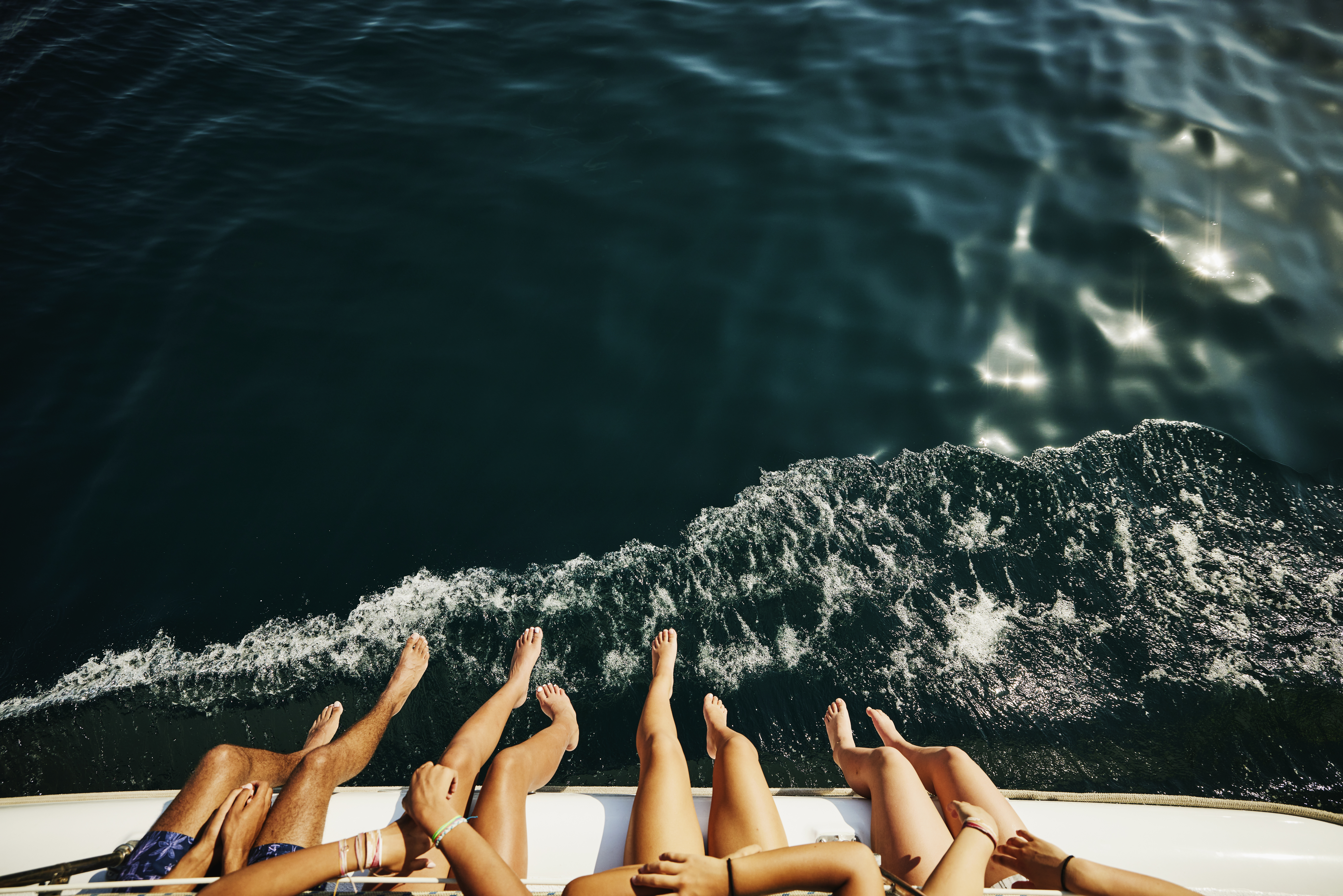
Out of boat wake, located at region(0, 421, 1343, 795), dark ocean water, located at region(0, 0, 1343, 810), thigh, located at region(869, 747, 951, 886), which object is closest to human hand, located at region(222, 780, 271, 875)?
dark ocean water, located at region(0, 0, 1343, 810)

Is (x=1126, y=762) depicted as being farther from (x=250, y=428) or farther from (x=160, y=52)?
(x=160, y=52)

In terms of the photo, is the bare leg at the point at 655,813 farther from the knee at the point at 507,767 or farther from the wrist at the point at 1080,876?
the wrist at the point at 1080,876

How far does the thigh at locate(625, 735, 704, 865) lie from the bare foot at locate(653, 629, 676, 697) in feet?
1.68

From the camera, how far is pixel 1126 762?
3252 mm

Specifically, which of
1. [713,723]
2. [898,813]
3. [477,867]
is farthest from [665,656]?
[477,867]

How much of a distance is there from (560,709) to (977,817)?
198cm

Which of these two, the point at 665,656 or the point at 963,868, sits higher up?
the point at 963,868

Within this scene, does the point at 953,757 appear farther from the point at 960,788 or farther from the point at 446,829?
the point at 446,829

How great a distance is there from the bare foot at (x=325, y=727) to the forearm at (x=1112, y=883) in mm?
3248

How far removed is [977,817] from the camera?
2.51 metres

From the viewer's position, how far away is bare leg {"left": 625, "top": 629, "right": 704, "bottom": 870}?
2.47 meters

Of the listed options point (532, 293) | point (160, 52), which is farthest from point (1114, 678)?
point (160, 52)

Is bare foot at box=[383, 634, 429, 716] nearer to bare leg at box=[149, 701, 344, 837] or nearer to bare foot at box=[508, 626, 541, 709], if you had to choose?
bare leg at box=[149, 701, 344, 837]

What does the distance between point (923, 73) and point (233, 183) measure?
21.8 feet
